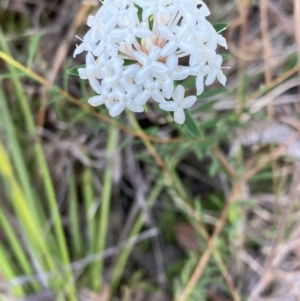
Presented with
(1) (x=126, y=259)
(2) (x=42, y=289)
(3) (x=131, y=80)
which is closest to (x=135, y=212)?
(1) (x=126, y=259)

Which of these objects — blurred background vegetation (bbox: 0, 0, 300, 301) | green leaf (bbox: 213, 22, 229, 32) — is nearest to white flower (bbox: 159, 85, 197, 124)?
green leaf (bbox: 213, 22, 229, 32)

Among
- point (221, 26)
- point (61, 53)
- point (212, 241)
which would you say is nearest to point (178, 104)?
point (221, 26)

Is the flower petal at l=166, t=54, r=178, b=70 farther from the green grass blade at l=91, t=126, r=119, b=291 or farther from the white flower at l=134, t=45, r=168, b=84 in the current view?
the green grass blade at l=91, t=126, r=119, b=291

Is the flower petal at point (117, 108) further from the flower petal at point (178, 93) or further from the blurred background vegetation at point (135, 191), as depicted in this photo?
the blurred background vegetation at point (135, 191)

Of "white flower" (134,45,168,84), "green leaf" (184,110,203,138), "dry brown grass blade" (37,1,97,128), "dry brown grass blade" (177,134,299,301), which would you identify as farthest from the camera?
"dry brown grass blade" (37,1,97,128)

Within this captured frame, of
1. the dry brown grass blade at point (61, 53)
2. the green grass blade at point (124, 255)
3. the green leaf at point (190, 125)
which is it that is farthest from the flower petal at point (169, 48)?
the green grass blade at point (124, 255)

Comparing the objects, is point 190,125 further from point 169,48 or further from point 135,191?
point 135,191
